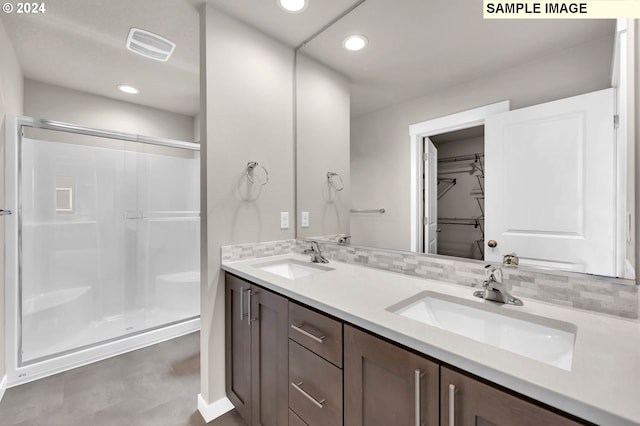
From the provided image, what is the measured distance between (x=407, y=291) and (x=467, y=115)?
794mm

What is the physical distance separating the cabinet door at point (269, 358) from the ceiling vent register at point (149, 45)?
6.38ft

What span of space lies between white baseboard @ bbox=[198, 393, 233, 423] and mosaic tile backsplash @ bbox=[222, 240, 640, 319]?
84 centimetres

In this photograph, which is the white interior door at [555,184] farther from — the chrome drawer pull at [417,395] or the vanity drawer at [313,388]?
the vanity drawer at [313,388]

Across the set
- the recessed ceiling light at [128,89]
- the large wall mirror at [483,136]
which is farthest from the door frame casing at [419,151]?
the recessed ceiling light at [128,89]

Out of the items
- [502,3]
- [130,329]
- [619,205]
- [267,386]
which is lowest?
[130,329]

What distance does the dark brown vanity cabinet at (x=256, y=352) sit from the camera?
117 cm

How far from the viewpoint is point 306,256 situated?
188 cm

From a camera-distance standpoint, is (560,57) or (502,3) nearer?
(560,57)

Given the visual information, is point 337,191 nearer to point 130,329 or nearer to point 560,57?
point 560,57

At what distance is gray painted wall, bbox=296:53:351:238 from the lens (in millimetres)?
1774

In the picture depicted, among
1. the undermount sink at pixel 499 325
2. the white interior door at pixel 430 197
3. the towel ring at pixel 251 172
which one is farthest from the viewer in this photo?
the towel ring at pixel 251 172

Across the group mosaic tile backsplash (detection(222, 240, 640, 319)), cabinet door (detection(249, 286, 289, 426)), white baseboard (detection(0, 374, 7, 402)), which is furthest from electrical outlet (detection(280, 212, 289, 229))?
white baseboard (detection(0, 374, 7, 402))

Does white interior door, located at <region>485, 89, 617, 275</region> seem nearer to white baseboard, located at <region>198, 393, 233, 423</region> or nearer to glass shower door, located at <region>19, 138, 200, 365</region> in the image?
white baseboard, located at <region>198, 393, 233, 423</region>

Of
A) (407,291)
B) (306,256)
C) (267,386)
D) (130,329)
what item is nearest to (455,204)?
(407,291)
